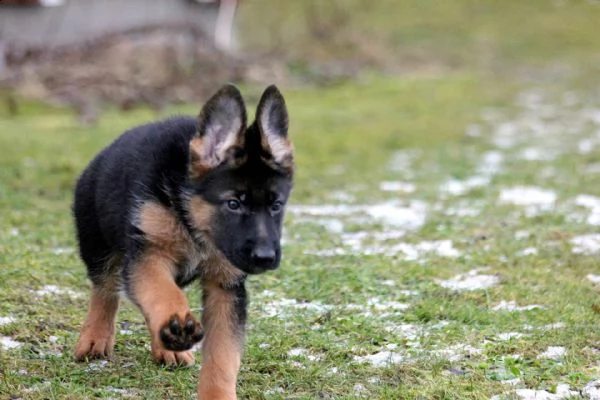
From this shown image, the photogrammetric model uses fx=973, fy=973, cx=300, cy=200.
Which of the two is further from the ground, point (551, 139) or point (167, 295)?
point (167, 295)

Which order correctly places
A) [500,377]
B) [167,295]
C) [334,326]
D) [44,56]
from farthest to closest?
[44,56] → [334,326] → [500,377] → [167,295]

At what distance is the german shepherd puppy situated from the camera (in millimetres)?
4633

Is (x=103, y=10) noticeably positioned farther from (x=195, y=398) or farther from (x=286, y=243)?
(x=195, y=398)

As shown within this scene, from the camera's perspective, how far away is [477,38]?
35031mm

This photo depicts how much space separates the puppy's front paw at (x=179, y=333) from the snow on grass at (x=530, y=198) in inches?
242

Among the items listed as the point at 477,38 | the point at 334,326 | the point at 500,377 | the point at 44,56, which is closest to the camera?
the point at 500,377

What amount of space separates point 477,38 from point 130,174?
31.4 m

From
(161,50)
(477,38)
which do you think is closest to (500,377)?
(161,50)

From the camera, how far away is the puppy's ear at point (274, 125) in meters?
4.84

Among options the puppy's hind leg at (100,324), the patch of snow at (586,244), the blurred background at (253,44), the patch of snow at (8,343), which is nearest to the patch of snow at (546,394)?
the puppy's hind leg at (100,324)

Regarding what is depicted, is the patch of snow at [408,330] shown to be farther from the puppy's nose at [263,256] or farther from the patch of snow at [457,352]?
the puppy's nose at [263,256]

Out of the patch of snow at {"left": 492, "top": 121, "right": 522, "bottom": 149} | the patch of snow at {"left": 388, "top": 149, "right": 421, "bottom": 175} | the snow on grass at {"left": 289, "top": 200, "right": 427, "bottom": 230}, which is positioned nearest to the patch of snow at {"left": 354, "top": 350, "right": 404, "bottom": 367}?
the snow on grass at {"left": 289, "top": 200, "right": 427, "bottom": 230}

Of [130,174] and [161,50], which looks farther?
[161,50]

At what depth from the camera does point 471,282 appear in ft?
23.2
